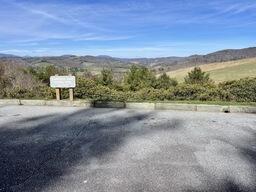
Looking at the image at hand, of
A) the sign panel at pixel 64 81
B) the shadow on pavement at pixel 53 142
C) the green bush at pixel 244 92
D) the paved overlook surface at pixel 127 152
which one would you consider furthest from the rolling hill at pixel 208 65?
the paved overlook surface at pixel 127 152

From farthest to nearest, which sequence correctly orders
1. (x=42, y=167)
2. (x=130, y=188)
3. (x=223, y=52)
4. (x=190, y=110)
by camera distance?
1. (x=223, y=52)
2. (x=190, y=110)
3. (x=42, y=167)
4. (x=130, y=188)

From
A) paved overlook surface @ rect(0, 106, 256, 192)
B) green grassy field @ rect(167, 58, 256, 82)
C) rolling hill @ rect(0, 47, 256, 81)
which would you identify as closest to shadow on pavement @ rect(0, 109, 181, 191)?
paved overlook surface @ rect(0, 106, 256, 192)

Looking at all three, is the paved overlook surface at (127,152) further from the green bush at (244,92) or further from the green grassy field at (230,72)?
the green grassy field at (230,72)

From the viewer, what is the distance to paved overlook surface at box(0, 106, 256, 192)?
433 cm

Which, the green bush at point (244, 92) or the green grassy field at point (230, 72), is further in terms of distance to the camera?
the green grassy field at point (230, 72)

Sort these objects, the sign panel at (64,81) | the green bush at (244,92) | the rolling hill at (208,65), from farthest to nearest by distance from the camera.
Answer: the rolling hill at (208,65) < the green bush at (244,92) < the sign panel at (64,81)

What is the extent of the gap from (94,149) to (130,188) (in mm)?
1761

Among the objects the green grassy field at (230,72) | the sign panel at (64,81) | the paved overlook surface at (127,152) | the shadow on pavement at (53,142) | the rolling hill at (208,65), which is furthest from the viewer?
the rolling hill at (208,65)

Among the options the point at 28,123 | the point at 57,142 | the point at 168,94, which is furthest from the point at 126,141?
the point at 168,94

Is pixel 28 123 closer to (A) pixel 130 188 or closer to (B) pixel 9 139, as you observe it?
(B) pixel 9 139

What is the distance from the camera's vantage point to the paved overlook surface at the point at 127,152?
14.2 ft

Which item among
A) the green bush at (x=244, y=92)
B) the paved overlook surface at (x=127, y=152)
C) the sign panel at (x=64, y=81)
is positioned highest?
the sign panel at (x=64, y=81)

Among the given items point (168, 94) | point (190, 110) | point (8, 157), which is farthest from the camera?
point (168, 94)

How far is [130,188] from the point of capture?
13.6 feet
